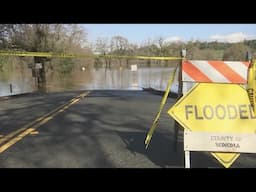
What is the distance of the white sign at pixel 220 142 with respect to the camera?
478cm

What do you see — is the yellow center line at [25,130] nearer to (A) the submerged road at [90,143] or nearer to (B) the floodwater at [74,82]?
(A) the submerged road at [90,143]

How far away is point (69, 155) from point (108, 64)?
11240 cm

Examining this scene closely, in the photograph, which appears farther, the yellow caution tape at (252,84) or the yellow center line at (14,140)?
the yellow center line at (14,140)

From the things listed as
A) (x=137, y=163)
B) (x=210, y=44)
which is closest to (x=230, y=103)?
(x=137, y=163)

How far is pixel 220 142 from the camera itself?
190 inches

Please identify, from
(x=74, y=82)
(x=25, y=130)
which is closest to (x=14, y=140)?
(x=25, y=130)

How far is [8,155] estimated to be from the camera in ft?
19.9

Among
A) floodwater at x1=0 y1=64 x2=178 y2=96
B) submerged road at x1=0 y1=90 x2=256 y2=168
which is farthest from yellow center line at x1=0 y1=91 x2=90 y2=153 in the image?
floodwater at x1=0 y1=64 x2=178 y2=96

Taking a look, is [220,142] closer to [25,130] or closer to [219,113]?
[219,113]

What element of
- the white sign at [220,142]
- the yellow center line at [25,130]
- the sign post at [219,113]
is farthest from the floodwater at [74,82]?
the white sign at [220,142]

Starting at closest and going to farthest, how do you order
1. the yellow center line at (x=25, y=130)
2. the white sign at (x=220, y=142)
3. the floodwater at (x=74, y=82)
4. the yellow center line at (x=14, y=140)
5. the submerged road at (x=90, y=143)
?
the white sign at (x=220, y=142) < the submerged road at (x=90, y=143) < the yellow center line at (x=14, y=140) < the yellow center line at (x=25, y=130) < the floodwater at (x=74, y=82)

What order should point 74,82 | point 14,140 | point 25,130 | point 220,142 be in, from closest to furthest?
1. point 220,142
2. point 14,140
3. point 25,130
4. point 74,82

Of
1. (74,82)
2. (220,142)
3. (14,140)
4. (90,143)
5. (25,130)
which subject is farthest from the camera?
(74,82)
